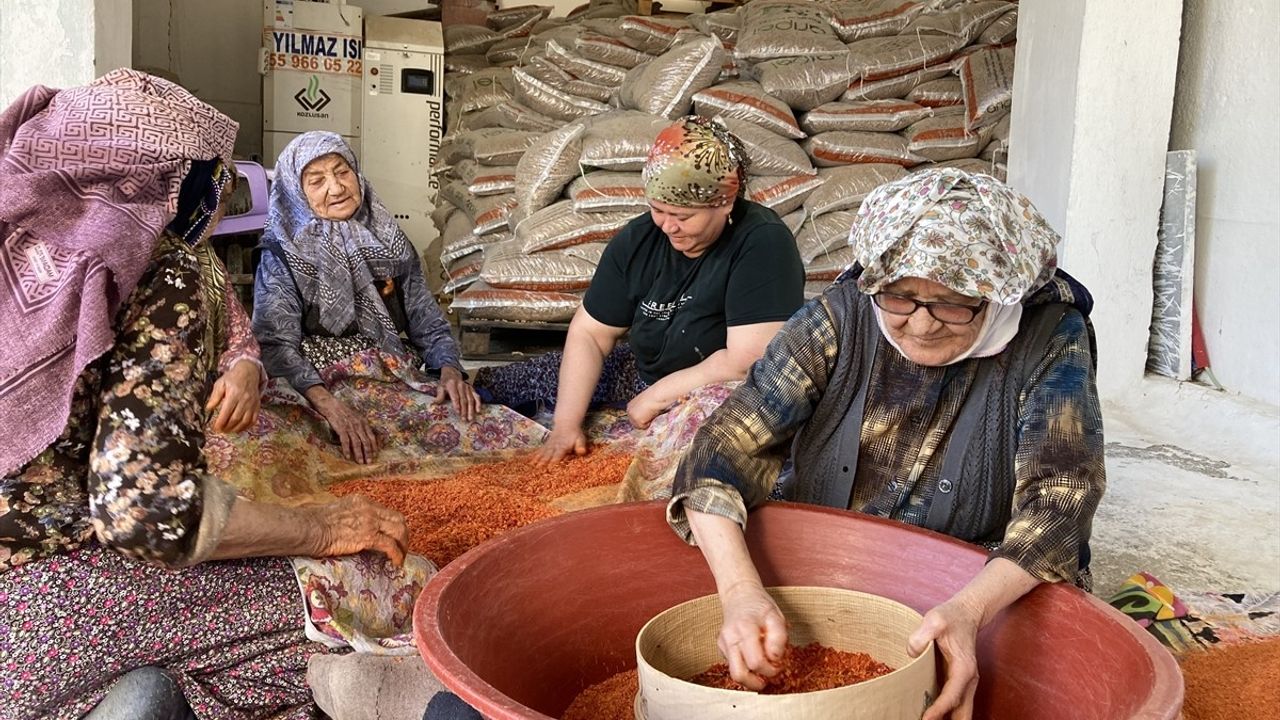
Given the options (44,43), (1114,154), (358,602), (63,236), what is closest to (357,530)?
(358,602)

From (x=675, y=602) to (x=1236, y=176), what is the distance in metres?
2.83

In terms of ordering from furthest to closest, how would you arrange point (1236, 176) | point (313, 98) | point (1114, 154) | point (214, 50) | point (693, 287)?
1. point (214, 50)
2. point (313, 98)
3. point (1114, 154)
4. point (1236, 176)
5. point (693, 287)

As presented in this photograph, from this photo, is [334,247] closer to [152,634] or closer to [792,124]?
[152,634]

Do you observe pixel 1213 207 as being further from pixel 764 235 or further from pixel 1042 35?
pixel 764 235

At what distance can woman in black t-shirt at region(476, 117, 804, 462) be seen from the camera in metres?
2.77

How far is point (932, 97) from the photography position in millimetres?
5051

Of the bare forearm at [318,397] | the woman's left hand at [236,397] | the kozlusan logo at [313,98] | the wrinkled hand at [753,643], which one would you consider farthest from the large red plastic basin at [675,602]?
the kozlusan logo at [313,98]

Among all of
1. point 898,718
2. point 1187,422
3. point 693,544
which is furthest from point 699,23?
point 898,718

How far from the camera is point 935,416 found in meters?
1.76

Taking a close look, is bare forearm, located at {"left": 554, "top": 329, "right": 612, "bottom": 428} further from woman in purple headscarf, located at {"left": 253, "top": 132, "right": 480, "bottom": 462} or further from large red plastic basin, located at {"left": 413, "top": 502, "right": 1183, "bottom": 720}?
large red plastic basin, located at {"left": 413, "top": 502, "right": 1183, "bottom": 720}

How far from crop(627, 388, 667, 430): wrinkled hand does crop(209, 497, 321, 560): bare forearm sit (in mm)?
1340

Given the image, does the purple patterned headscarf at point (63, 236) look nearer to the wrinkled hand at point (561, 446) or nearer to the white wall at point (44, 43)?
the wrinkled hand at point (561, 446)

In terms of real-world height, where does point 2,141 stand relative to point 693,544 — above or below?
above

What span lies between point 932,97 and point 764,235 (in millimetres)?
2546
